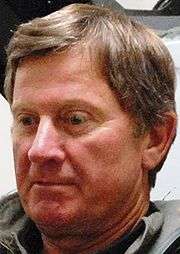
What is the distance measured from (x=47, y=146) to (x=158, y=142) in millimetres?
225

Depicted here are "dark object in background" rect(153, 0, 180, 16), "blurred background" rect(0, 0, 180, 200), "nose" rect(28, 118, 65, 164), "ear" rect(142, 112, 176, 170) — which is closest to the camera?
"nose" rect(28, 118, 65, 164)

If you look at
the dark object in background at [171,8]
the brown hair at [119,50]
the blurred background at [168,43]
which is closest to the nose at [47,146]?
the brown hair at [119,50]

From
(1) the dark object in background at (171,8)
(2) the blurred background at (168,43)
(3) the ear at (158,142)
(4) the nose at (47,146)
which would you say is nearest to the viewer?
(4) the nose at (47,146)

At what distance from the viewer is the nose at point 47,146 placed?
945 mm

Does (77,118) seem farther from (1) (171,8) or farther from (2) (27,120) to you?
(1) (171,8)

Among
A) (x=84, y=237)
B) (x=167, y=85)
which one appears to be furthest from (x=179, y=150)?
(x=84, y=237)

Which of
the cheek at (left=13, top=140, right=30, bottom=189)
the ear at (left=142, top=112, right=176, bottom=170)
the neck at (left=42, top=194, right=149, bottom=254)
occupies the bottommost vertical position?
the neck at (left=42, top=194, right=149, bottom=254)

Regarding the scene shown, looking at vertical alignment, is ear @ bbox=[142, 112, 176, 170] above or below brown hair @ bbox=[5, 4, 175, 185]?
below

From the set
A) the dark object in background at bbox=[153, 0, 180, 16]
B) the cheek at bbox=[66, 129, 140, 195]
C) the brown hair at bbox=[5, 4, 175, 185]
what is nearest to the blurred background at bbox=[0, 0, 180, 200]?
the dark object in background at bbox=[153, 0, 180, 16]

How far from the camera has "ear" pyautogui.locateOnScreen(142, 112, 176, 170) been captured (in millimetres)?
1056

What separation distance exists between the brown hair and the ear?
15 mm

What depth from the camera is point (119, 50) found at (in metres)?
1.03

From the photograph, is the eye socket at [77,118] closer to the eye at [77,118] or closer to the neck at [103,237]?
the eye at [77,118]

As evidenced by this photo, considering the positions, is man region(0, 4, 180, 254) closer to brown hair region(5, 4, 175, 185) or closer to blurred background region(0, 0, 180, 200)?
brown hair region(5, 4, 175, 185)
